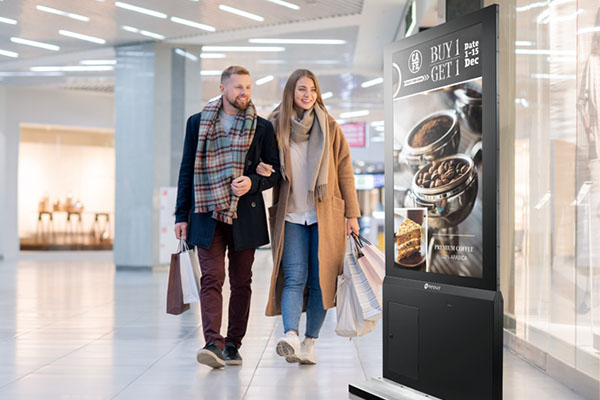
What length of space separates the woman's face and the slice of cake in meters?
1.26

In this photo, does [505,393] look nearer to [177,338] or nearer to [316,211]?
[316,211]

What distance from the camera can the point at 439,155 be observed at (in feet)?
8.72

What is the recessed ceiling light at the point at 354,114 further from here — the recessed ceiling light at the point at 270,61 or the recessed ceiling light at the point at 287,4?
the recessed ceiling light at the point at 287,4

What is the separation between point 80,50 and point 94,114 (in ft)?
18.2

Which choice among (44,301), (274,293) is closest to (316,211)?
(274,293)

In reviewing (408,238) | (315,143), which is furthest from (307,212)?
(408,238)

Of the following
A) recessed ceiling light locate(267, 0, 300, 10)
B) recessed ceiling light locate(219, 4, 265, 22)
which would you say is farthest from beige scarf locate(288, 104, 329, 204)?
recessed ceiling light locate(219, 4, 265, 22)

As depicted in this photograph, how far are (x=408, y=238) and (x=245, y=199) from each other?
49.2 inches

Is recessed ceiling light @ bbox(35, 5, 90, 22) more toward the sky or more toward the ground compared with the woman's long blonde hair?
more toward the sky

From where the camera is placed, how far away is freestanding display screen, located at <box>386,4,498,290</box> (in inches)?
93.8

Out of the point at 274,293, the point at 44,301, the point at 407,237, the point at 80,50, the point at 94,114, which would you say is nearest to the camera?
the point at 407,237

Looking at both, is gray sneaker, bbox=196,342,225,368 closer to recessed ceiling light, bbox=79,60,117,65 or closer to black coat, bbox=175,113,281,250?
black coat, bbox=175,113,281,250

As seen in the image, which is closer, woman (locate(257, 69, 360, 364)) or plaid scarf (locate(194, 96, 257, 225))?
plaid scarf (locate(194, 96, 257, 225))

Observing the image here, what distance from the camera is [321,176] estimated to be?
3789mm
